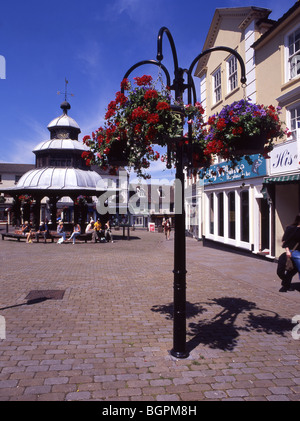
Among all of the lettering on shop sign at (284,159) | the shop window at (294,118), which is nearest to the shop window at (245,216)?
the lettering on shop sign at (284,159)

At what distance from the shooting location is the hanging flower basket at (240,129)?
4305 millimetres

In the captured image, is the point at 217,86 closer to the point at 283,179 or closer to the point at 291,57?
the point at 291,57

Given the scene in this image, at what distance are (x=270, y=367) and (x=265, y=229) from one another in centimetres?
1032

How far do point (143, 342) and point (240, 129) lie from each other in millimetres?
3398

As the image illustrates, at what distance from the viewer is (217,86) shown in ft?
57.7

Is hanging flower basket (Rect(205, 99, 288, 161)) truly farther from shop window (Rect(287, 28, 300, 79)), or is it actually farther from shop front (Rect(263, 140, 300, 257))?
shop window (Rect(287, 28, 300, 79))

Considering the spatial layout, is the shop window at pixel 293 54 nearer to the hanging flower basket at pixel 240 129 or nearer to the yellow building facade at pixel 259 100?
the yellow building facade at pixel 259 100

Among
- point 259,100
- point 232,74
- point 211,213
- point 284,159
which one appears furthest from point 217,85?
point 284,159

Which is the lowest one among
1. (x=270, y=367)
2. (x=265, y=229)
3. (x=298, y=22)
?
(x=270, y=367)

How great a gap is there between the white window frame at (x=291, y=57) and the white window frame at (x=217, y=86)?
17.2 ft

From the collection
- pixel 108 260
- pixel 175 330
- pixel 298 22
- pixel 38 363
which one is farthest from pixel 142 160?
pixel 298 22

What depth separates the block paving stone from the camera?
357cm
